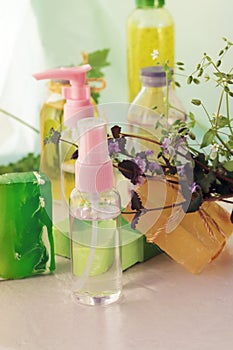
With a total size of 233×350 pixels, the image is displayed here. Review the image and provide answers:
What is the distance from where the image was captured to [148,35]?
4.35 ft

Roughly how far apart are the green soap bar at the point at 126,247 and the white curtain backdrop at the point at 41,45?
1.81ft

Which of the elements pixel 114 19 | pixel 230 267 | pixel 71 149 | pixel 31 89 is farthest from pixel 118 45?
pixel 230 267

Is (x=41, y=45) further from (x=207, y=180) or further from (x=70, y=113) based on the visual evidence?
(x=207, y=180)

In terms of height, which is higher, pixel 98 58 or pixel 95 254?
pixel 98 58

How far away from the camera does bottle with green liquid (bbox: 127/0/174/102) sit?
4.30 ft

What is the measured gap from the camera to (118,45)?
1496 millimetres

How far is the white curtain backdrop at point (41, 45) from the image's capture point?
1.46 m

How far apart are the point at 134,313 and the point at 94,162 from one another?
17 centimetres

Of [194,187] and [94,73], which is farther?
[94,73]

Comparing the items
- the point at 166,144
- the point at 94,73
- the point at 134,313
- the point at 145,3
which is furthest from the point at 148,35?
the point at 134,313

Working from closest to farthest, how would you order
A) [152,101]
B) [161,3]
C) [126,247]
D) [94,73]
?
[126,247], [152,101], [161,3], [94,73]

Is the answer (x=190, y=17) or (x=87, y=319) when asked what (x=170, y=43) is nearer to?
(x=190, y=17)

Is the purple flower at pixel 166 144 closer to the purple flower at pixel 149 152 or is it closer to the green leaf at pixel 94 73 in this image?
the purple flower at pixel 149 152

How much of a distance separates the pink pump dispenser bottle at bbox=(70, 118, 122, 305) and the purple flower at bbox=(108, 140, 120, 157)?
0.10 ft
